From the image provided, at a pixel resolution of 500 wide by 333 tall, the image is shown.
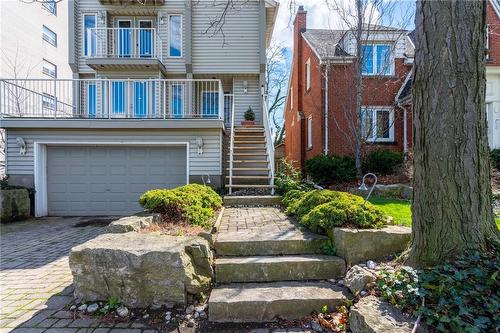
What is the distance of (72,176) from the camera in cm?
904

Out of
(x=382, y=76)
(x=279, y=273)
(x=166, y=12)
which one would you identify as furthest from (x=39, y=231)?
(x=382, y=76)

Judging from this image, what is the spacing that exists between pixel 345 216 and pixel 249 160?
5.84 meters

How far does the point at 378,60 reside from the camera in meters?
11.0

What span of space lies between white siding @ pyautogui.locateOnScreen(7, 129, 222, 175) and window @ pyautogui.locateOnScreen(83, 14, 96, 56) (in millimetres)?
4389

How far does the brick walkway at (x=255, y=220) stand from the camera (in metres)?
4.43

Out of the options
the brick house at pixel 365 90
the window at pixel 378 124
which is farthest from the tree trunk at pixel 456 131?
the window at pixel 378 124

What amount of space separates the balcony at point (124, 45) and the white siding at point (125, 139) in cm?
349

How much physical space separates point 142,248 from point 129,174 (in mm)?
6605

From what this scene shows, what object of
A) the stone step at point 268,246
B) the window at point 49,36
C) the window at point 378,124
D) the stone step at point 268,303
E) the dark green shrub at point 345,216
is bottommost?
the stone step at point 268,303

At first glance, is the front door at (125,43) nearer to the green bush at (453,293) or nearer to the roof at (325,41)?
the roof at (325,41)

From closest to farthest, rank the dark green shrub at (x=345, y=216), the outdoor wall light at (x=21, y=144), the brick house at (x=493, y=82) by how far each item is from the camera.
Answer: the dark green shrub at (x=345, y=216) < the outdoor wall light at (x=21, y=144) < the brick house at (x=493, y=82)

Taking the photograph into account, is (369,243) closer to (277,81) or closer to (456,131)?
(456,131)

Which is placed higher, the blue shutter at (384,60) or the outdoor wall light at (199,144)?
the blue shutter at (384,60)

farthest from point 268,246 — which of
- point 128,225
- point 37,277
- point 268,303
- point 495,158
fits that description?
point 495,158
